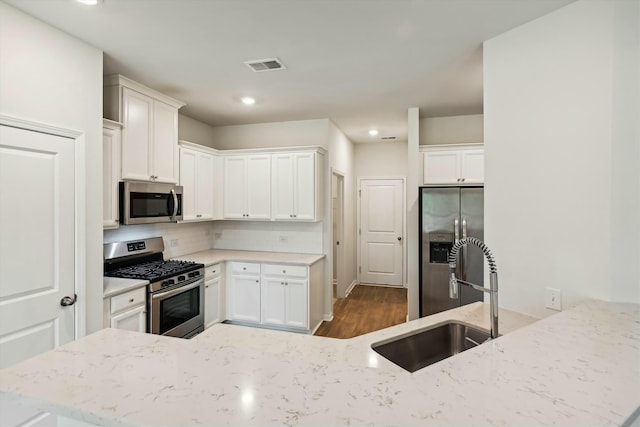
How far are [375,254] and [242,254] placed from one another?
9.87ft

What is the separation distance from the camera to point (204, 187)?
420cm

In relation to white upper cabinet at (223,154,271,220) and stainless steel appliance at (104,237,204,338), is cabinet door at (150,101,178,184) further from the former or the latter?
white upper cabinet at (223,154,271,220)

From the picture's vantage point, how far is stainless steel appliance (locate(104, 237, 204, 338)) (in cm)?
298

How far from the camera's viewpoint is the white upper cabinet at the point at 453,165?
399 cm

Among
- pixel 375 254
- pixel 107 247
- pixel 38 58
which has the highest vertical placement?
pixel 38 58

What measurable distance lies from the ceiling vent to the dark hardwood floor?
300 centimetres

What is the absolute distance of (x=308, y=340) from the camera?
1.58m

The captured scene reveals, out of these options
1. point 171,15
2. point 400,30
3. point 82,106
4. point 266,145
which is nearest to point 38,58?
point 82,106

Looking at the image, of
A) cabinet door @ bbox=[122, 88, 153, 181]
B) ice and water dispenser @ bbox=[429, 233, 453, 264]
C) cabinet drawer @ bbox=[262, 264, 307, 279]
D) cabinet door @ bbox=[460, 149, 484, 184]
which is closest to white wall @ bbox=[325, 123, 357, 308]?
Answer: cabinet drawer @ bbox=[262, 264, 307, 279]

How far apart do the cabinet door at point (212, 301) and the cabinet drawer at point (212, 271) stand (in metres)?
0.04

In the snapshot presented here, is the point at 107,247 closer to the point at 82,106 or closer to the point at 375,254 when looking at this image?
the point at 82,106

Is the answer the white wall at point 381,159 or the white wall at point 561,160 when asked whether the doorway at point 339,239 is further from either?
the white wall at point 561,160

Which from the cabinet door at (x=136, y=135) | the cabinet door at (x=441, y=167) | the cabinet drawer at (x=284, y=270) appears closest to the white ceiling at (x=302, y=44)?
the cabinet door at (x=136, y=135)

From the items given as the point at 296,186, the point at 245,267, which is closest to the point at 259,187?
the point at 296,186
